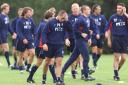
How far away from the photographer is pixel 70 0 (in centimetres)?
4003

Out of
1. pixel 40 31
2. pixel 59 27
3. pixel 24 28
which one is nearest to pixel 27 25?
pixel 24 28

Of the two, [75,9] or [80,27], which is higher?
[75,9]

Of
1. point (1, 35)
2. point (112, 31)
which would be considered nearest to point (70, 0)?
point (1, 35)

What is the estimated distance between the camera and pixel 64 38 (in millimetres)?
15773

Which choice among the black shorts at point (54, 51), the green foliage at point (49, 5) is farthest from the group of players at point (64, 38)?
the green foliage at point (49, 5)

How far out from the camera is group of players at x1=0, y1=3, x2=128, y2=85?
15.6 metres

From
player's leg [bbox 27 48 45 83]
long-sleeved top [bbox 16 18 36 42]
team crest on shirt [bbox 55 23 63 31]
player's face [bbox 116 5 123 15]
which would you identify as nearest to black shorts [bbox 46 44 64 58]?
player's leg [bbox 27 48 45 83]

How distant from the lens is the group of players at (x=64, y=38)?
1562 centimetres

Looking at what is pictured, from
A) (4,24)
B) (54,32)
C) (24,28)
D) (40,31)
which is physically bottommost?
(54,32)

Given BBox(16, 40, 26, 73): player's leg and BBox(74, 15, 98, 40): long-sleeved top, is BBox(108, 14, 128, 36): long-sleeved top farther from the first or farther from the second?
BBox(16, 40, 26, 73): player's leg

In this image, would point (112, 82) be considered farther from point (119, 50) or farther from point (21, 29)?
point (21, 29)

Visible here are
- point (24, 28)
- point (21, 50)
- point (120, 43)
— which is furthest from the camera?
point (21, 50)

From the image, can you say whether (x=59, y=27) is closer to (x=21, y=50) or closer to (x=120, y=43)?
(x=120, y=43)

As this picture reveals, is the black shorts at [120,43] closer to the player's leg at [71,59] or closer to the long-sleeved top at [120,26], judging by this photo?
the long-sleeved top at [120,26]
